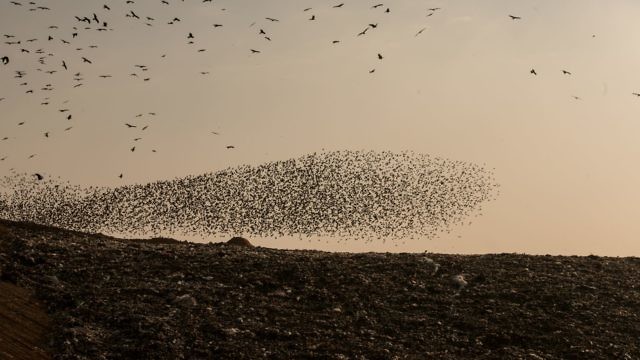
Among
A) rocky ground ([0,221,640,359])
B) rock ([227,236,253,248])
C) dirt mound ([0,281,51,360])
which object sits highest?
dirt mound ([0,281,51,360])

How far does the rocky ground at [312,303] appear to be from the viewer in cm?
1441

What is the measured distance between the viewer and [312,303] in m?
16.6

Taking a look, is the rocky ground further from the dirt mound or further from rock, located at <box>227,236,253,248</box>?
rock, located at <box>227,236,253,248</box>

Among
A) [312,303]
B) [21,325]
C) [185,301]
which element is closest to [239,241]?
[312,303]

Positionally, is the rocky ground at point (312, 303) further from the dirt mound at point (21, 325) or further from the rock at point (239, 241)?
the rock at point (239, 241)

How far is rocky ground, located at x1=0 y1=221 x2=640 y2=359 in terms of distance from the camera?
14406 millimetres

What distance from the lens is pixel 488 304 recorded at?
17.2 meters

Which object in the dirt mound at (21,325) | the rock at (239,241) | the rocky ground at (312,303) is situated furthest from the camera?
the rock at (239,241)

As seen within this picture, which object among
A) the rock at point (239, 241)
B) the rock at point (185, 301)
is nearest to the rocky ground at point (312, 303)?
the rock at point (185, 301)

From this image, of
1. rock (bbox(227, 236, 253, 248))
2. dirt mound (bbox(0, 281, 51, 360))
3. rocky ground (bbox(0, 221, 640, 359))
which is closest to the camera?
dirt mound (bbox(0, 281, 51, 360))

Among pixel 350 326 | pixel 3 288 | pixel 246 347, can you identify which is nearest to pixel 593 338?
pixel 350 326

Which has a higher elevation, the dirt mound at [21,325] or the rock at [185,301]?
the dirt mound at [21,325]

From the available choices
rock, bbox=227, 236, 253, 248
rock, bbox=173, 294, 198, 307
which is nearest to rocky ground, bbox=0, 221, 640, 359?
rock, bbox=173, 294, 198, 307

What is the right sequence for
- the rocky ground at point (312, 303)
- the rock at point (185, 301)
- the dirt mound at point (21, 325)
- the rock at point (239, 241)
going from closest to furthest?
the dirt mound at point (21, 325) < the rocky ground at point (312, 303) < the rock at point (185, 301) < the rock at point (239, 241)
